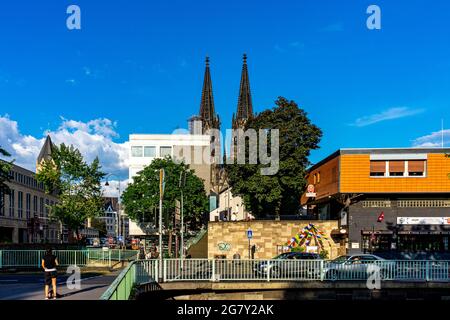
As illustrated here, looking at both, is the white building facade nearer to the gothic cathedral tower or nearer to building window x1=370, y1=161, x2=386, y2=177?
the gothic cathedral tower

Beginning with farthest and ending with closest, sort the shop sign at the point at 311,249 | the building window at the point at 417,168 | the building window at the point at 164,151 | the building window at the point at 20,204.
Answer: the building window at the point at 164,151, the building window at the point at 20,204, the shop sign at the point at 311,249, the building window at the point at 417,168

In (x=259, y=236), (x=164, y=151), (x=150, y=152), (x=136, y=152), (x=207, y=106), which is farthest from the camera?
(x=207, y=106)

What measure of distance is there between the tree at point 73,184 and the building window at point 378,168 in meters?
23.4

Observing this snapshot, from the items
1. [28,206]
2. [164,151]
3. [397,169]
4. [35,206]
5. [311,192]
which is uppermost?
[164,151]

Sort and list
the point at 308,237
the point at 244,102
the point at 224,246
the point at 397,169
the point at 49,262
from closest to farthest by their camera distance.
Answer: the point at 49,262, the point at 397,169, the point at 308,237, the point at 224,246, the point at 244,102

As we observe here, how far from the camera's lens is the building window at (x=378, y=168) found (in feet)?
127

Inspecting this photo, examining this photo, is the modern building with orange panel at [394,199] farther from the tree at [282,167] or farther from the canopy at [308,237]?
the tree at [282,167]

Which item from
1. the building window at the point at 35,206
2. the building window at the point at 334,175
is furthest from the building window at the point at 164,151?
the building window at the point at 334,175

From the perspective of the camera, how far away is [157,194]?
61875mm

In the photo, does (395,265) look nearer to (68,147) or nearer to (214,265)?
(214,265)

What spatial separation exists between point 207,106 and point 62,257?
89.9 m

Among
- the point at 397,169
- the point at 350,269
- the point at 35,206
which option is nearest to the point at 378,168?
the point at 397,169

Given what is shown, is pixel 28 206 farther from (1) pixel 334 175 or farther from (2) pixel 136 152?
(1) pixel 334 175
